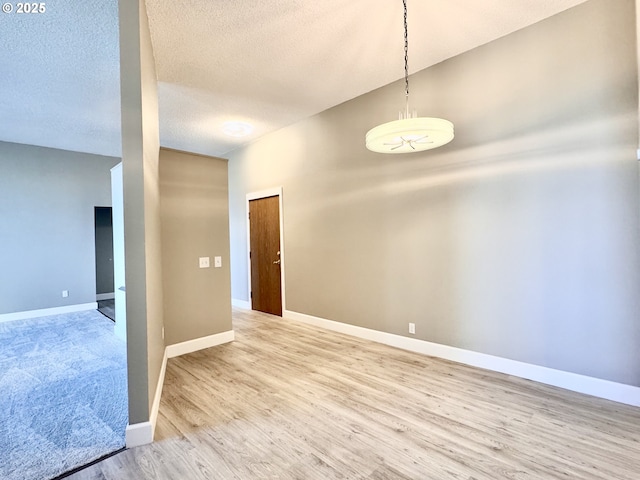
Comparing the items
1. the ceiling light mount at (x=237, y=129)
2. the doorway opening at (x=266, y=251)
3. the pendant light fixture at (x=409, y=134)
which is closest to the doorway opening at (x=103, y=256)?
the doorway opening at (x=266, y=251)

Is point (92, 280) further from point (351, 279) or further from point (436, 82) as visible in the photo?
point (436, 82)

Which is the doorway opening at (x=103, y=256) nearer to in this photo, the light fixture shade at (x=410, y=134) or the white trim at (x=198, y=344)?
the white trim at (x=198, y=344)

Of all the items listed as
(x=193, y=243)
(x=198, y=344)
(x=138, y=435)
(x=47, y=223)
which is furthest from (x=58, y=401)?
(x=47, y=223)

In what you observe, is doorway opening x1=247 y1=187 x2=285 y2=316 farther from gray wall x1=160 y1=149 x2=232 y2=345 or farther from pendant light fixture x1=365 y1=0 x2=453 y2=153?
pendant light fixture x1=365 y1=0 x2=453 y2=153

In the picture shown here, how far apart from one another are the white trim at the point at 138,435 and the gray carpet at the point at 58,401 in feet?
0.32

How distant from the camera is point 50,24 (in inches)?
104

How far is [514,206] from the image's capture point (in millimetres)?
2926

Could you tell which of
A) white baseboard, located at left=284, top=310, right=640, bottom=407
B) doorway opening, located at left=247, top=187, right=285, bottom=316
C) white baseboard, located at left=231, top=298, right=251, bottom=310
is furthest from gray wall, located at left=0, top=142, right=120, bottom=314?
white baseboard, located at left=284, top=310, right=640, bottom=407

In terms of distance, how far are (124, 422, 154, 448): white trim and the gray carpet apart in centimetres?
10

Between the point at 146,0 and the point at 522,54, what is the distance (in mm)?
3245

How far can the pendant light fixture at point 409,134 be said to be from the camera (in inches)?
78.4

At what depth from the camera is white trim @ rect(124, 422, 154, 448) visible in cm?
202

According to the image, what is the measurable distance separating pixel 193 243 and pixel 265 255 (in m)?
2.02

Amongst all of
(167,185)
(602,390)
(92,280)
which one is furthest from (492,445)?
(92,280)
